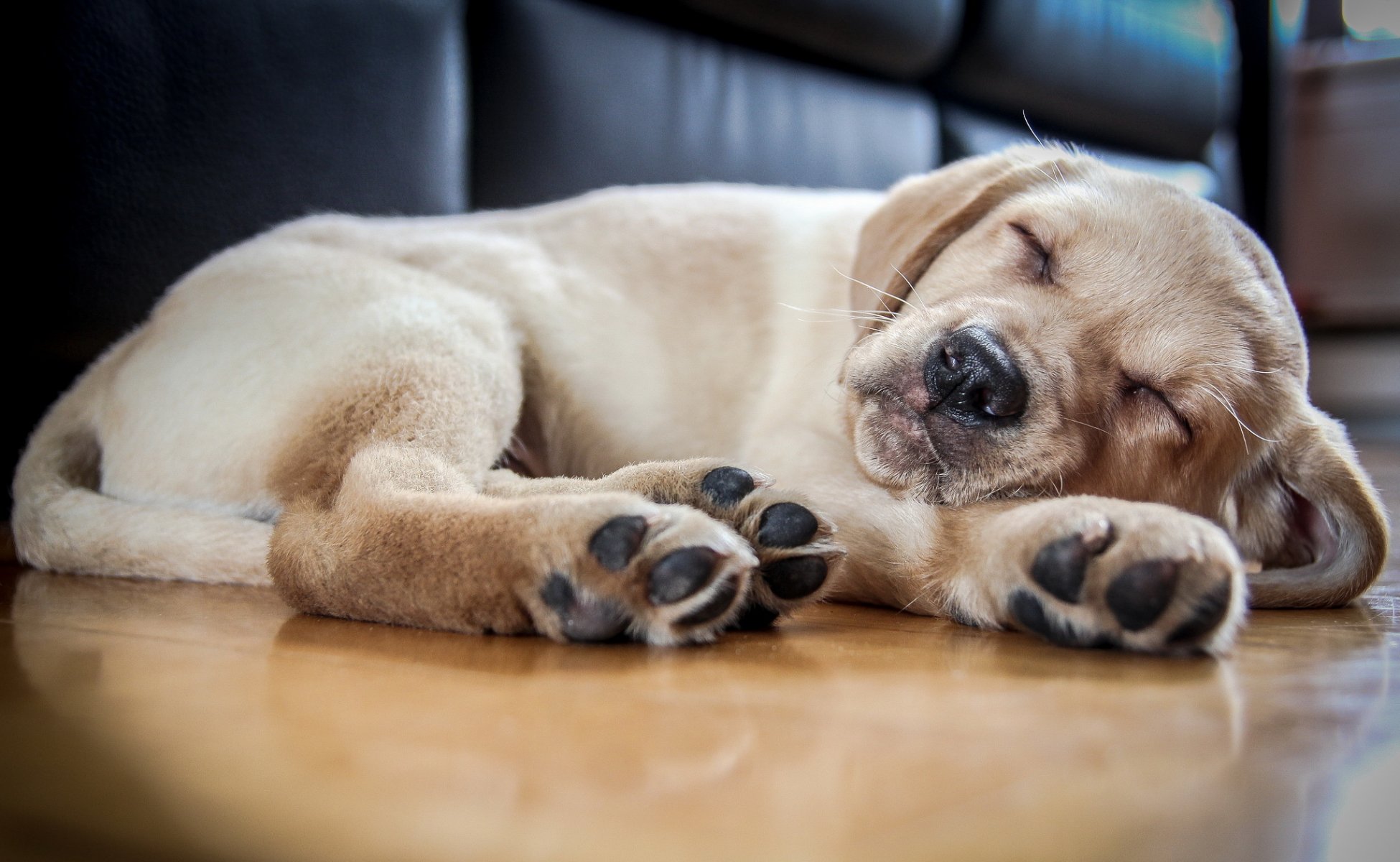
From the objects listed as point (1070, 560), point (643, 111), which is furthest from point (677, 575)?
point (643, 111)

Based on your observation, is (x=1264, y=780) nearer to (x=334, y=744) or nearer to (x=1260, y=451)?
(x=334, y=744)

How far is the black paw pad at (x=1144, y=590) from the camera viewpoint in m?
1.21

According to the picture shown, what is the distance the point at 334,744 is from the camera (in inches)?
34.7

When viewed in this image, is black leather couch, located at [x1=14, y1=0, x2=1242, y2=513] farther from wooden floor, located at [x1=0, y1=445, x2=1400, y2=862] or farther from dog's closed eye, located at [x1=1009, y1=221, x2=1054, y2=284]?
dog's closed eye, located at [x1=1009, y1=221, x2=1054, y2=284]

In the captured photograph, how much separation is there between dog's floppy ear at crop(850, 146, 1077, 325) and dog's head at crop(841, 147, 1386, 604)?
0.34 feet

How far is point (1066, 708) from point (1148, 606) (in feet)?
0.88

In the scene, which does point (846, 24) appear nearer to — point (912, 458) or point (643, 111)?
point (643, 111)

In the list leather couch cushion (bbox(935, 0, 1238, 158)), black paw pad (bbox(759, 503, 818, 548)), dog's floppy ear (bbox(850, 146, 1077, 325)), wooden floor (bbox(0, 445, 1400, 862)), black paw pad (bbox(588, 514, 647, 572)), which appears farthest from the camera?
leather couch cushion (bbox(935, 0, 1238, 158))

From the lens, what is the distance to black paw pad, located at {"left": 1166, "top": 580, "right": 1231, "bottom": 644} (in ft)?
4.00

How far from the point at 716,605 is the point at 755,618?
172 mm

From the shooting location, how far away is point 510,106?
3352mm

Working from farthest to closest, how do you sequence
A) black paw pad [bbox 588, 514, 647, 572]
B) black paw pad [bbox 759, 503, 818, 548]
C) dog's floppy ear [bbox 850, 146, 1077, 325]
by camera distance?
dog's floppy ear [bbox 850, 146, 1077, 325], black paw pad [bbox 759, 503, 818, 548], black paw pad [bbox 588, 514, 647, 572]

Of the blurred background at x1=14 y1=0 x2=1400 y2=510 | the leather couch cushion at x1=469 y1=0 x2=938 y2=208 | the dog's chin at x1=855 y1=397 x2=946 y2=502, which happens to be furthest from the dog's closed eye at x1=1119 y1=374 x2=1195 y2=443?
the leather couch cushion at x1=469 y1=0 x2=938 y2=208

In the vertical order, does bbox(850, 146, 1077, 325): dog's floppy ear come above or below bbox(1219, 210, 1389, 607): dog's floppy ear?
above
